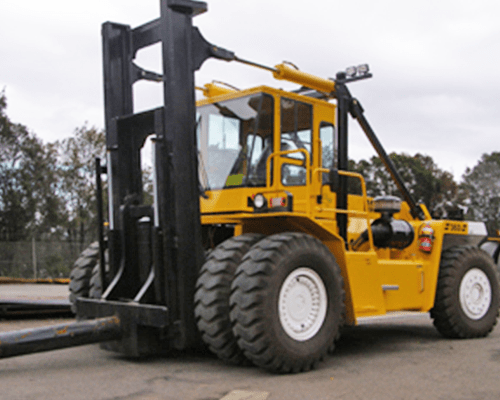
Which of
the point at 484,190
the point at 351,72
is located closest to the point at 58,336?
the point at 351,72

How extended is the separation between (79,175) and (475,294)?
33087mm

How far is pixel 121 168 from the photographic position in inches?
265

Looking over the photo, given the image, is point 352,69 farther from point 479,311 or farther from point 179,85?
point 479,311

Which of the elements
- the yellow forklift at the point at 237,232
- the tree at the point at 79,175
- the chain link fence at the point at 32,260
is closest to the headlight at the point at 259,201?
the yellow forklift at the point at 237,232

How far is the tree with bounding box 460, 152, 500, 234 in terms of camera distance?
59156mm

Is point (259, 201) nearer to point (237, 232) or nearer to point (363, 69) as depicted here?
point (237, 232)

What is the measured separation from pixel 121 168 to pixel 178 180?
930mm

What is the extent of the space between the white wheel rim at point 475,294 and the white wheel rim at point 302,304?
112 inches

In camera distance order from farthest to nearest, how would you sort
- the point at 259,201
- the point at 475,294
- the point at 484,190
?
1. the point at 484,190
2. the point at 475,294
3. the point at 259,201

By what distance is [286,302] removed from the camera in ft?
19.4

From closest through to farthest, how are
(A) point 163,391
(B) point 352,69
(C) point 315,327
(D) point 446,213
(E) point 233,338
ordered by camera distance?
(A) point 163,391 < (E) point 233,338 < (C) point 315,327 < (B) point 352,69 < (D) point 446,213

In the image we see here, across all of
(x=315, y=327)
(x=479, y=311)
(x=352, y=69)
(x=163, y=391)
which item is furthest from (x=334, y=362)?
(x=352, y=69)

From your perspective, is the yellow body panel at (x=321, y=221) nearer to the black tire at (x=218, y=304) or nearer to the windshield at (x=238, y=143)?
the windshield at (x=238, y=143)

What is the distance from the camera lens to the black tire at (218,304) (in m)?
5.62
